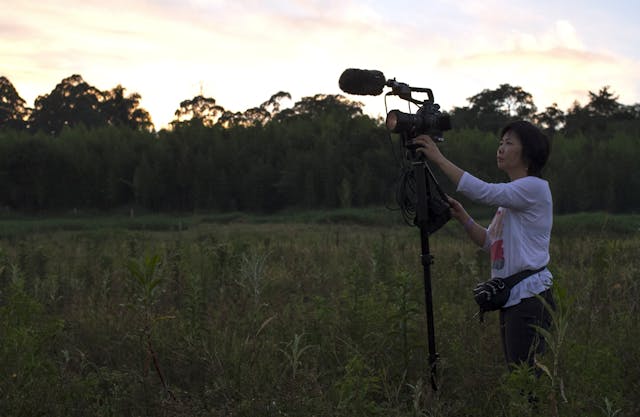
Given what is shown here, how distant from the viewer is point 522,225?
3117mm

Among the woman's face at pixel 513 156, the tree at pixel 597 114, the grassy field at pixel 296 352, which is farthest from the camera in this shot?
the tree at pixel 597 114

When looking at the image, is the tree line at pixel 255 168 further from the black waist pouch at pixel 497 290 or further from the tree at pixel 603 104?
the black waist pouch at pixel 497 290

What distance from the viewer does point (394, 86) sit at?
125 inches

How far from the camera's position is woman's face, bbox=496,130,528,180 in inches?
125

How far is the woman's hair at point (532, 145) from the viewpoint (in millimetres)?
3168

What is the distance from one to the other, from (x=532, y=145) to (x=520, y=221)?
0.39 m

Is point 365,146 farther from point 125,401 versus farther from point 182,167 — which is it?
point 125,401

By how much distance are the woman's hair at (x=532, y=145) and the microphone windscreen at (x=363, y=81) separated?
28.5 inches

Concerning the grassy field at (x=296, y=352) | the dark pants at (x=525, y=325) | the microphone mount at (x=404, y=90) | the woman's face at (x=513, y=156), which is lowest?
the grassy field at (x=296, y=352)

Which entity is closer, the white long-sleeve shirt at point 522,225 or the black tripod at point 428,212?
the white long-sleeve shirt at point 522,225

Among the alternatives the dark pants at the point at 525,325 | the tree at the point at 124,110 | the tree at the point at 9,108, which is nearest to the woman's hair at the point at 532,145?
the dark pants at the point at 525,325

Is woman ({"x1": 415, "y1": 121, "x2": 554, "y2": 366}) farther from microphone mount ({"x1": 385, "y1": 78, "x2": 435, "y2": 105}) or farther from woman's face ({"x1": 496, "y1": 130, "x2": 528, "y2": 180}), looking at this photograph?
microphone mount ({"x1": 385, "y1": 78, "x2": 435, "y2": 105})

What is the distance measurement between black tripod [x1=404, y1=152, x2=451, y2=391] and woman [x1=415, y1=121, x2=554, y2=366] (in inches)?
4.3

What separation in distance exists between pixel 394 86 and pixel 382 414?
161cm
